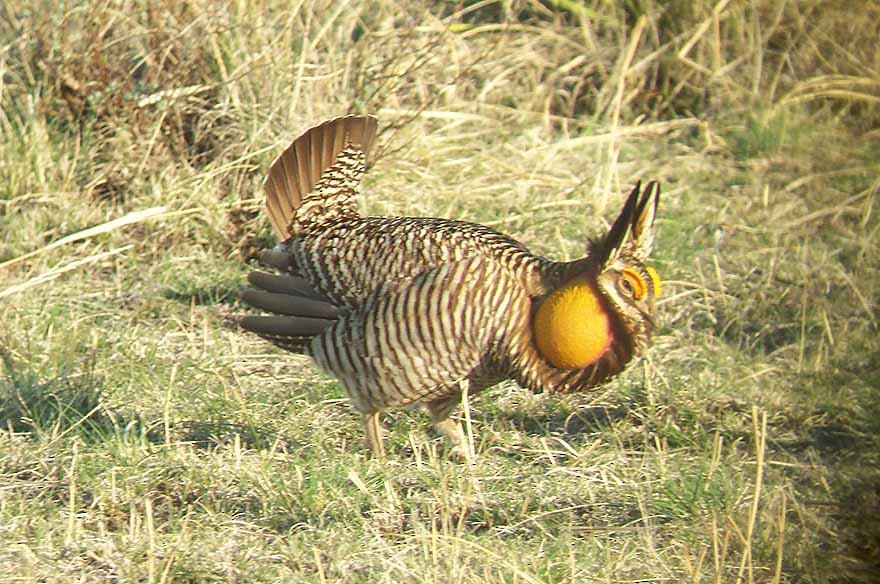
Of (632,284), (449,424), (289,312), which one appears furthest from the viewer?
(449,424)

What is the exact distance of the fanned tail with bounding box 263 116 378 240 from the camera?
13.9ft

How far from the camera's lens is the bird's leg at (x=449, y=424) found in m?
3.94

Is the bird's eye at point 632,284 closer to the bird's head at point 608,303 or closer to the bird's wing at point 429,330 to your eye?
the bird's head at point 608,303

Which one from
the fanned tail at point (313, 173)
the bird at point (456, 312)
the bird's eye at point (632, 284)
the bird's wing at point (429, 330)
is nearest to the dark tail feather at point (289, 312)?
the bird at point (456, 312)

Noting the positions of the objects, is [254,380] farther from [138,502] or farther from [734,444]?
[734,444]

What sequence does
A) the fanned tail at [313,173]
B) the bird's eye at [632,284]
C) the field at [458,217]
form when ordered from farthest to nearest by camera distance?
the fanned tail at [313,173], the bird's eye at [632,284], the field at [458,217]

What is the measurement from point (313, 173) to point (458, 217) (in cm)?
143

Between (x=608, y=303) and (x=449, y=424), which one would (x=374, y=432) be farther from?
(x=608, y=303)

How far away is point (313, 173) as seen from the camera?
4.24 m

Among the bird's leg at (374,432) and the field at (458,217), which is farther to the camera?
the bird's leg at (374,432)

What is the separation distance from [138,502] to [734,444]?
1.72 metres

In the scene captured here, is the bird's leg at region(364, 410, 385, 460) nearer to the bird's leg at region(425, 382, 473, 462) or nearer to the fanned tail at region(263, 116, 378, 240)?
the bird's leg at region(425, 382, 473, 462)

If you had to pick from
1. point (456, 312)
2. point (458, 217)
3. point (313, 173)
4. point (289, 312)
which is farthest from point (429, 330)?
point (458, 217)

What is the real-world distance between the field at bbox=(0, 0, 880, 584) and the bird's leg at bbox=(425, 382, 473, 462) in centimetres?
5
